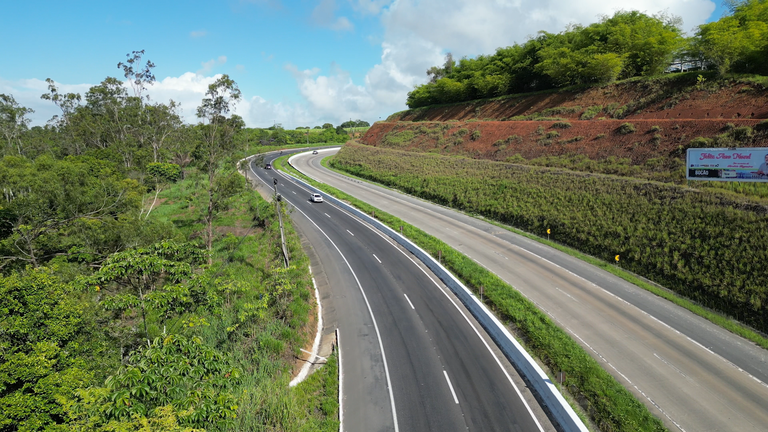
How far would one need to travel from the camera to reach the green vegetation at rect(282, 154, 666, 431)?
12.6 metres

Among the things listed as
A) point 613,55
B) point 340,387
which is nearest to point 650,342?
point 340,387

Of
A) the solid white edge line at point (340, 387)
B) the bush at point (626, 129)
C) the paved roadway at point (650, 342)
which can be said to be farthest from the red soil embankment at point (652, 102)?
the solid white edge line at point (340, 387)

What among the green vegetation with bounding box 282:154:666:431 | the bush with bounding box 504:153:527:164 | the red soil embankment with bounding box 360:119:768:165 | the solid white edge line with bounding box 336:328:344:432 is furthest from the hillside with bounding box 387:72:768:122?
the solid white edge line with bounding box 336:328:344:432

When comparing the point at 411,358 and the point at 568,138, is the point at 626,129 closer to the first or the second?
the point at 568,138

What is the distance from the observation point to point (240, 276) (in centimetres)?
2619

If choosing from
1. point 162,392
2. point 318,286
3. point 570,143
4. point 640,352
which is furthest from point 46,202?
point 570,143

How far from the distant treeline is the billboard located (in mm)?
22523

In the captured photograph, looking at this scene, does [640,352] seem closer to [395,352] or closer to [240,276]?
[395,352]

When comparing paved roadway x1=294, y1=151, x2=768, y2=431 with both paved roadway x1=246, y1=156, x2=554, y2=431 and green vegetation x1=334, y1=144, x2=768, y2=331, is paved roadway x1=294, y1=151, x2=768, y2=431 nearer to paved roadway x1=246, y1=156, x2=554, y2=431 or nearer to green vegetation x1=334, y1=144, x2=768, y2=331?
green vegetation x1=334, y1=144, x2=768, y2=331

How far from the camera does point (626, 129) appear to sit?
41406 millimetres

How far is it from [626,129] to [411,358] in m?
39.9

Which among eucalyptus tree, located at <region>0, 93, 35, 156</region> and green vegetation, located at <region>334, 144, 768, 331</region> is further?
eucalyptus tree, located at <region>0, 93, 35, 156</region>

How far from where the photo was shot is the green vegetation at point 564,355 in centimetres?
1260

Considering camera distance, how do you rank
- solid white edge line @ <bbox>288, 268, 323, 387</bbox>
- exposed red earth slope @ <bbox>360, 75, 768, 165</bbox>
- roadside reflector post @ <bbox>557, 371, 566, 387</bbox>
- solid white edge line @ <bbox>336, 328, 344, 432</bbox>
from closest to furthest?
solid white edge line @ <bbox>336, 328, 344, 432</bbox> < roadside reflector post @ <bbox>557, 371, 566, 387</bbox> < solid white edge line @ <bbox>288, 268, 323, 387</bbox> < exposed red earth slope @ <bbox>360, 75, 768, 165</bbox>
